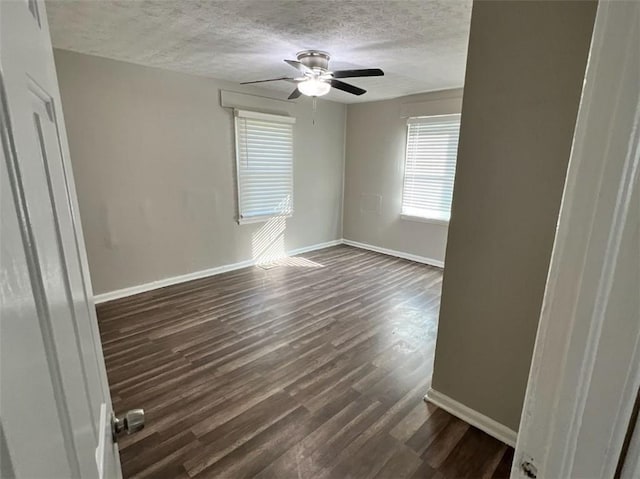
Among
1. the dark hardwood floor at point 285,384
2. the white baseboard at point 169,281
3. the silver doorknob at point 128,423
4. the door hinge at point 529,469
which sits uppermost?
the door hinge at point 529,469

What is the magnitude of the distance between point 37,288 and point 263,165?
4.20 meters

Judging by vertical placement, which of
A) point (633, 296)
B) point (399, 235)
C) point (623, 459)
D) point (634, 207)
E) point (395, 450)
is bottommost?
point (395, 450)

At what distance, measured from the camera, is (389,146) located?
4941mm

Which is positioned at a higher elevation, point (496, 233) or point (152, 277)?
Result: point (496, 233)

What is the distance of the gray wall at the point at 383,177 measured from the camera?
4.63m

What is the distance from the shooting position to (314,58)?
107 inches

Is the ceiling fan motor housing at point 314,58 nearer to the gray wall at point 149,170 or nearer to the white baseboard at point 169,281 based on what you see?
the gray wall at point 149,170

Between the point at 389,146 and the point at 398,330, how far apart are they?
3060mm

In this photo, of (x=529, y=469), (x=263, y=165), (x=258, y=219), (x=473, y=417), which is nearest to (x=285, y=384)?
(x=473, y=417)

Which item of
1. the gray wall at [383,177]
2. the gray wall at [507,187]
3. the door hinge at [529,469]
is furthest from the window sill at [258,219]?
the door hinge at [529,469]

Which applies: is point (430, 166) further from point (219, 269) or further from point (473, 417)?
point (473, 417)

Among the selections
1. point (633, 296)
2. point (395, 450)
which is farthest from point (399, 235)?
point (633, 296)

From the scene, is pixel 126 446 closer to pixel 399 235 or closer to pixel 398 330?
pixel 398 330

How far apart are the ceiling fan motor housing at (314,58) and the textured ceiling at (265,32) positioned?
0.08 metres
